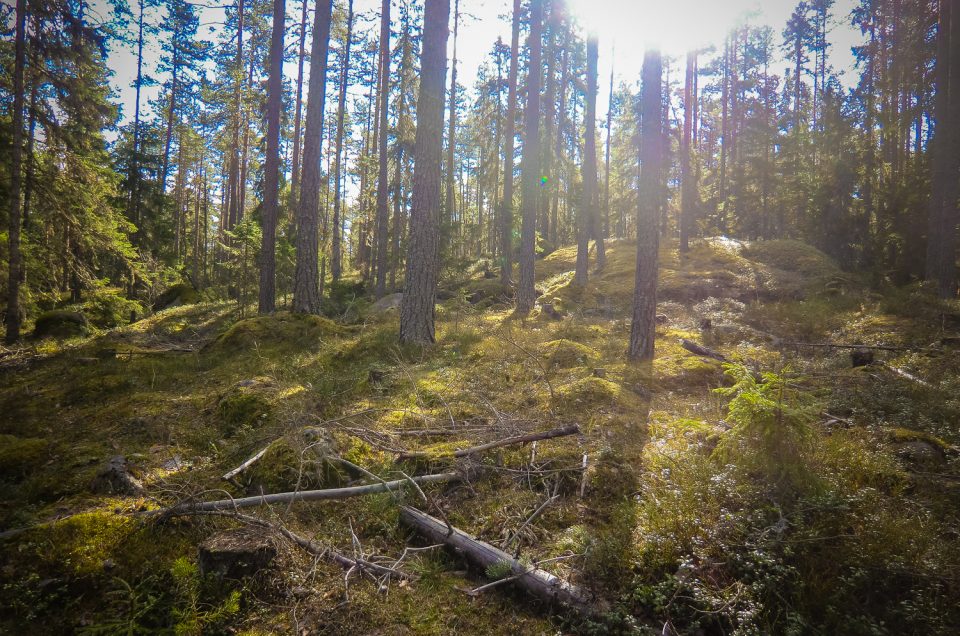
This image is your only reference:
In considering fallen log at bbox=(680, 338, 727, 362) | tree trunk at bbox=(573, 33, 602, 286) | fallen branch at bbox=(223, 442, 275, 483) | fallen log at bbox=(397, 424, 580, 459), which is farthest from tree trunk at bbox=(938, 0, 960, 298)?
fallen branch at bbox=(223, 442, 275, 483)

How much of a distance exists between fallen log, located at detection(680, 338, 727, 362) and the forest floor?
392mm

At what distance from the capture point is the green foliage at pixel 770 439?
3.40 m

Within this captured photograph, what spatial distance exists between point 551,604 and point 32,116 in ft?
54.4

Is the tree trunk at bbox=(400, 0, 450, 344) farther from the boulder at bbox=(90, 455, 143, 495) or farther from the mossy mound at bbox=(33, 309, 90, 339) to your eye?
the mossy mound at bbox=(33, 309, 90, 339)

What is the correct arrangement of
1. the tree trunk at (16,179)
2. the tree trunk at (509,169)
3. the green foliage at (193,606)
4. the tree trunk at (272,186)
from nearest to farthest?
1. the green foliage at (193,606)
2. the tree trunk at (16,179)
3. the tree trunk at (272,186)
4. the tree trunk at (509,169)

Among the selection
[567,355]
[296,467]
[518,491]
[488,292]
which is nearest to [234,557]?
[296,467]

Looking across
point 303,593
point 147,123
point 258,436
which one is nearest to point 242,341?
point 258,436

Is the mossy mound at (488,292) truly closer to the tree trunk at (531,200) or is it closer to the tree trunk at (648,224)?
the tree trunk at (531,200)

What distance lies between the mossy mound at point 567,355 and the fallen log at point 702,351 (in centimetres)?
191

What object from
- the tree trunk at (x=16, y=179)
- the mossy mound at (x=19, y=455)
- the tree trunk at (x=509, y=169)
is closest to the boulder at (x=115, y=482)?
the mossy mound at (x=19, y=455)

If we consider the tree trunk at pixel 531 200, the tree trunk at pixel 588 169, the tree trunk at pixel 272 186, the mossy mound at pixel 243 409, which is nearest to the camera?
the mossy mound at pixel 243 409

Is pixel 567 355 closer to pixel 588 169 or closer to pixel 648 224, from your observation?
pixel 648 224

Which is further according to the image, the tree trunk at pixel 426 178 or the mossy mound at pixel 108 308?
the mossy mound at pixel 108 308

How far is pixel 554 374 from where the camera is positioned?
6.91m
